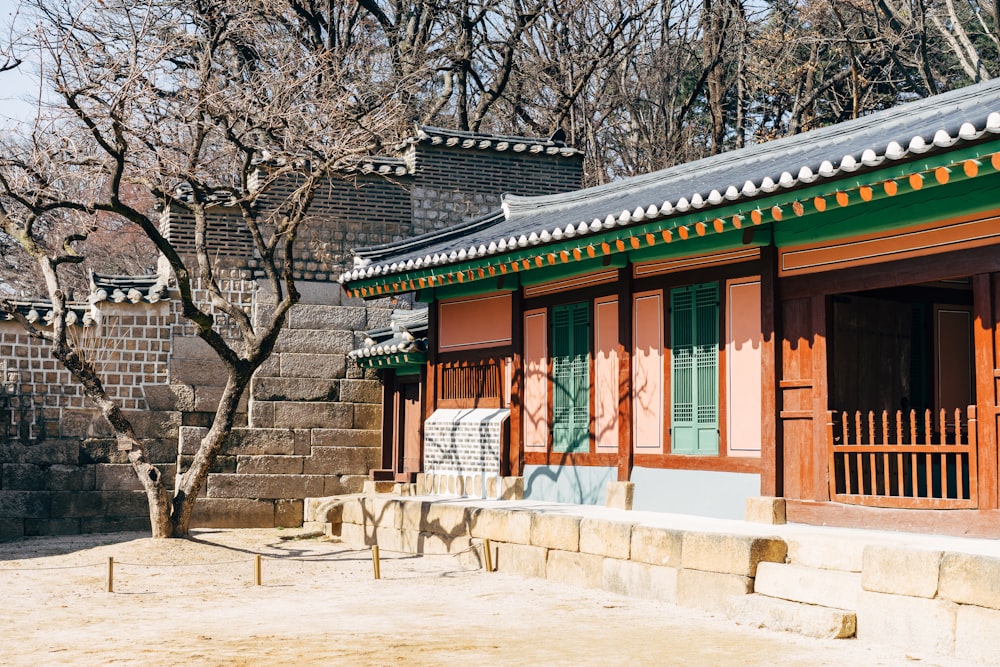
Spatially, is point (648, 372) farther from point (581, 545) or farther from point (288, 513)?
point (288, 513)

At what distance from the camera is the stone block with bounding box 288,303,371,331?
18141mm

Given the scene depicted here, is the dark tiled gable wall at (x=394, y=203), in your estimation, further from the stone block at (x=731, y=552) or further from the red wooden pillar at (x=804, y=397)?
the stone block at (x=731, y=552)

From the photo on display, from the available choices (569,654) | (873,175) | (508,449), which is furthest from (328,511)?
(873,175)

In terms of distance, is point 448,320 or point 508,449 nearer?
point 508,449

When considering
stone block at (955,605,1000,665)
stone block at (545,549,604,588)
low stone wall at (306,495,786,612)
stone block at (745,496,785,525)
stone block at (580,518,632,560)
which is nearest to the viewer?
stone block at (955,605,1000,665)

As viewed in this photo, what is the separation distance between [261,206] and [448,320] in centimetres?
450

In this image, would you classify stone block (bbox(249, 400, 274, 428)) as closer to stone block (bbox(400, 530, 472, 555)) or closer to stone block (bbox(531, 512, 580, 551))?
stone block (bbox(400, 530, 472, 555))

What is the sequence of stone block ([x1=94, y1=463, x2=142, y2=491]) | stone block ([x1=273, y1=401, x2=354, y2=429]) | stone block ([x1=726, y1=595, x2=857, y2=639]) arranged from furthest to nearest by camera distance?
stone block ([x1=273, y1=401, x2=354, y2=429])
stone block ([x1=94, y1=463, x2=142, y2=491])
stone block ([x1=726, y1=595, x2=857, y2=639])

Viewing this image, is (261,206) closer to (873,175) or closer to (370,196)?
(370,196)

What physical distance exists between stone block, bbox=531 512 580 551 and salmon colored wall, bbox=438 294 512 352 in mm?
3384

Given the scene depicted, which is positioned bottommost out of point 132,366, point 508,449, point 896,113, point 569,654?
point 569,654

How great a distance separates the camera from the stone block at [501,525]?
38.6ft

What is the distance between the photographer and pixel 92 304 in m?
17.1

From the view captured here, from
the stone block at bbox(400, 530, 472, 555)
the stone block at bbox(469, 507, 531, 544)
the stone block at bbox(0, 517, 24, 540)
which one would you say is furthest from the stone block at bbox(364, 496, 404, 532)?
the stone block at bbox(0, 517, 24, 540)
